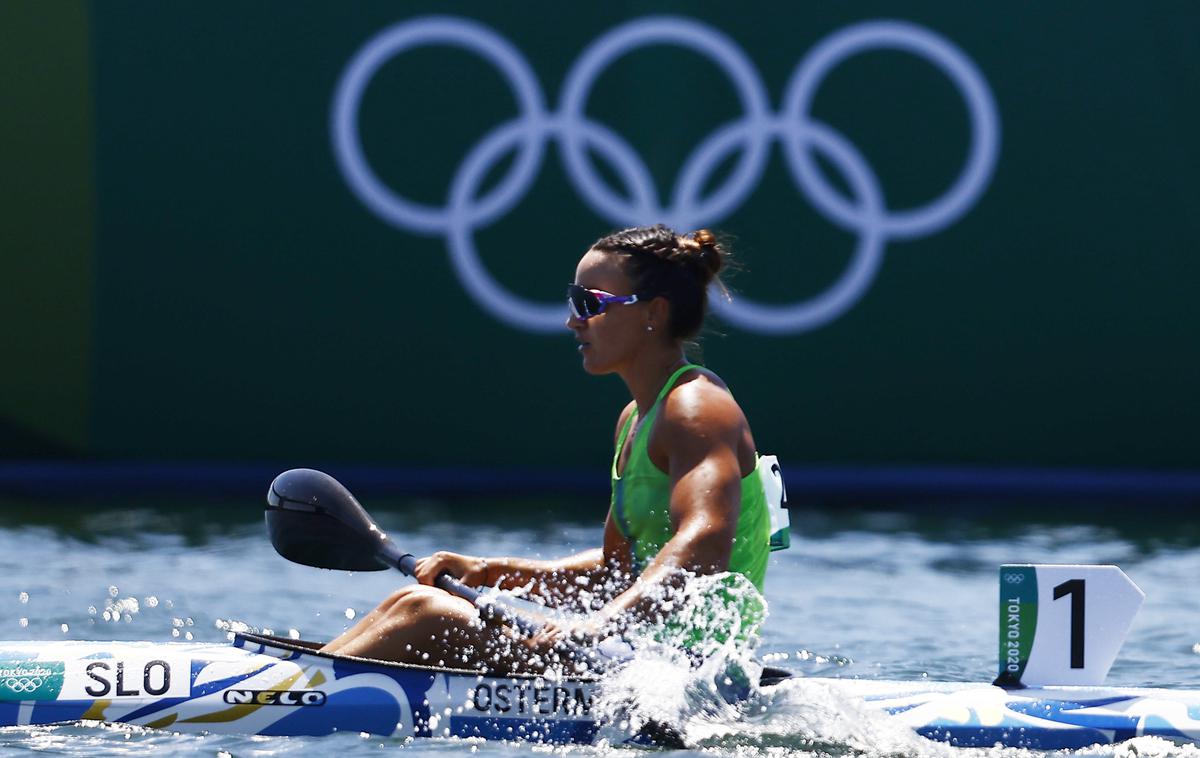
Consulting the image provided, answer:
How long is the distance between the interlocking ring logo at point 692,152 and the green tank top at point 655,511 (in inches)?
285

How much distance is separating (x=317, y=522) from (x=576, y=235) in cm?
685

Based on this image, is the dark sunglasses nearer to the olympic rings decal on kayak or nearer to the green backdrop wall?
the olympic rings decal on kayak

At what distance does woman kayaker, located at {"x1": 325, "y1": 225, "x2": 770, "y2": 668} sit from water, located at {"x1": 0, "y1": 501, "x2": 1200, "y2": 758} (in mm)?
243

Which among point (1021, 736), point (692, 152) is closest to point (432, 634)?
point (1021, 736)

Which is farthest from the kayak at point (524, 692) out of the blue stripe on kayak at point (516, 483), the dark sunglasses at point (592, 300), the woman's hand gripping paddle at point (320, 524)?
the blue stripe on kayak at point (516, 483)

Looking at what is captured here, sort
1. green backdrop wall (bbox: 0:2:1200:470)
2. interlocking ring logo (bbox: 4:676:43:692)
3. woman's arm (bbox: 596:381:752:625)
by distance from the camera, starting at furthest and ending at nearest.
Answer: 1. green backdrop wall (bbox: 0:2:1200:470)
2. interlocking ring logo (bbox: 4:676:43:692)
3. woman's arm (bbox: 596:381:752:625)

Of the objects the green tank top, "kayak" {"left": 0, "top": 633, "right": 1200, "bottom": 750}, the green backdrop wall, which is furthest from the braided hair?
the green backdrop wall

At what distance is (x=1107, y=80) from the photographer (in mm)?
11984

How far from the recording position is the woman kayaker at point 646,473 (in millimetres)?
4586

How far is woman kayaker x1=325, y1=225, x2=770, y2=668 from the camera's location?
4586 mm

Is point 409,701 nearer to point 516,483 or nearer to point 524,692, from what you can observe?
point 524,692

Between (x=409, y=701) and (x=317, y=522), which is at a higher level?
(x=317, y=522)

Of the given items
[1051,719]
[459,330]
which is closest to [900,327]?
[459,330]

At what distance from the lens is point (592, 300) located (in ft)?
15.8
